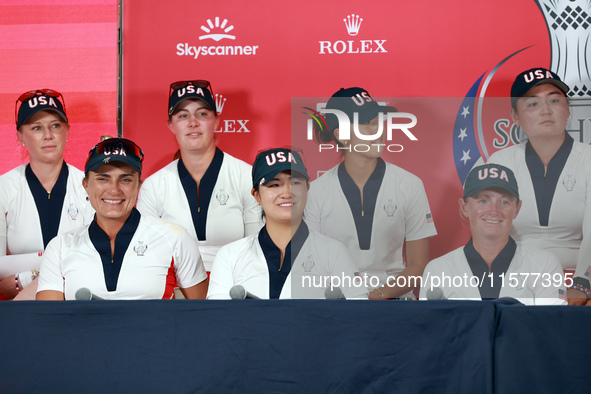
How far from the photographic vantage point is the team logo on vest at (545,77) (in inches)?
95.3

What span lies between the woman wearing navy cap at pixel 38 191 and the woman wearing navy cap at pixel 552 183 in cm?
201

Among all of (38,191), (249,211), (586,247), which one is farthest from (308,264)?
(38,191)

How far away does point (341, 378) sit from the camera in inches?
68.1

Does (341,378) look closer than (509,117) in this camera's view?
Yes

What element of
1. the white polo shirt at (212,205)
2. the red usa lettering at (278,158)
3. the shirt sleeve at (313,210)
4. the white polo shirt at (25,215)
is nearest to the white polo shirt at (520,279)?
the shirt sleeve at (313,210)

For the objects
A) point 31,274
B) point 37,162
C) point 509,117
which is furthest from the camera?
point 37,162

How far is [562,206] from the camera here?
2.44 m

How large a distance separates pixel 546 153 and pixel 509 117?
9.2 inches

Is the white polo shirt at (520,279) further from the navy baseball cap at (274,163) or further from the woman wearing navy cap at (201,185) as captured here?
the woman wearing navy cap at (201,185)

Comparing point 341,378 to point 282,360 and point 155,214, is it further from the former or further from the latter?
point 155,214

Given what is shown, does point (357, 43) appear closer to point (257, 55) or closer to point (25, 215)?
point (257, 55)

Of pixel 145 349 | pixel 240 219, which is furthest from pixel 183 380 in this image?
pixel 240 219

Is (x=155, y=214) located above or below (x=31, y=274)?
above

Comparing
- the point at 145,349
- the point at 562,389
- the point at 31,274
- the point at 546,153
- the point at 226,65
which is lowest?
the point at 562,389
